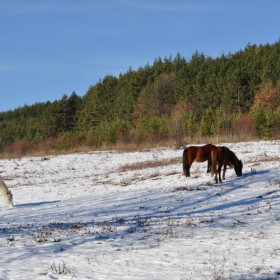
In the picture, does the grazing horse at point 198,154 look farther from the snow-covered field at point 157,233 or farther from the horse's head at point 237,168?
the horse's head at point 237,168

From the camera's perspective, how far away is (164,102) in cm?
10044

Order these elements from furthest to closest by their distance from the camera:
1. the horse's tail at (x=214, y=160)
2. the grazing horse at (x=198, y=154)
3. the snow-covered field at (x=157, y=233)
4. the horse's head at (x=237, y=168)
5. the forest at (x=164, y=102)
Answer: the forest at (x=164, y=102) → the grazing horse at (x=198, y=154) → the horse's head at (x=237, y=168) → the horse's tail at (x=214, y=160) → the snow-covered field at (x=157, y=233)

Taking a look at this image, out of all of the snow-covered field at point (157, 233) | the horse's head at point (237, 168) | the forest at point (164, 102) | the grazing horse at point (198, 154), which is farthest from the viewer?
the forest at point (164, 102)

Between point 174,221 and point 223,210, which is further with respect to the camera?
point 223,210

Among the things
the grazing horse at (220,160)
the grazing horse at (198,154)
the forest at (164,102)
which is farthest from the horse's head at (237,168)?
the forest at (164,102)

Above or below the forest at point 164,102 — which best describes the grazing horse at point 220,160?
below

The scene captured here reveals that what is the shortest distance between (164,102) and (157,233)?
304ft

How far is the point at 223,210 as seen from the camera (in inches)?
424

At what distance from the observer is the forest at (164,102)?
198 ft

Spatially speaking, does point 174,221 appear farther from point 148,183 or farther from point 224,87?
point 224,87

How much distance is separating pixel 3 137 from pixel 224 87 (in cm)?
8557

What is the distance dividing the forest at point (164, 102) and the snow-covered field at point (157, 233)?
3644 cm

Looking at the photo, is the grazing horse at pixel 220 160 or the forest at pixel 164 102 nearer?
the grazing horse at pixel 220 160

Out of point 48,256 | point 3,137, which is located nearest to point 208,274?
point 48,256
